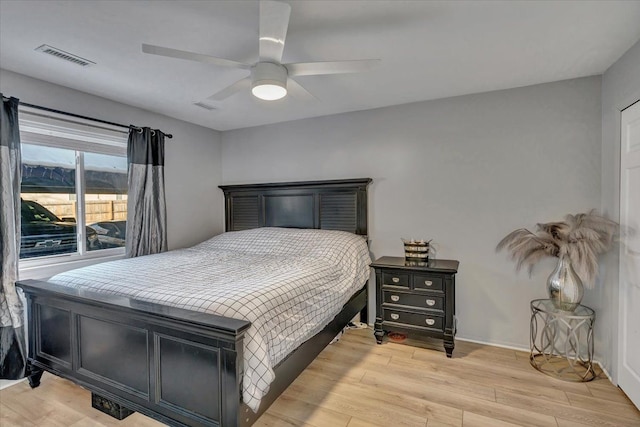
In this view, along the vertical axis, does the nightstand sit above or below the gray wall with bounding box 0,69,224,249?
below

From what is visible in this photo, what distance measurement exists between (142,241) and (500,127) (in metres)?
3.83

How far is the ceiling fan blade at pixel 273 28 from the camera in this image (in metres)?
1.42

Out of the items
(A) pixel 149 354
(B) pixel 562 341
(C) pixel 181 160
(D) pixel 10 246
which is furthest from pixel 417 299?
(D) pixel 10 246

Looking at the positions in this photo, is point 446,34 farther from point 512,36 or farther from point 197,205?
point 197,205

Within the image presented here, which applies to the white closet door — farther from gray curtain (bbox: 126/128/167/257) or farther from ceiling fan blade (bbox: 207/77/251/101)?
gray curtain (bbox: 126/128/167/257)

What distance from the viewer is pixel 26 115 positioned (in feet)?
8.36

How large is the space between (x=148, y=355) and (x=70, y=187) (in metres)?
2.16

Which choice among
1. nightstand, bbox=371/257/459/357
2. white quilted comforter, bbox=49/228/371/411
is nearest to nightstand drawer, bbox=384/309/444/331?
nightstand, bbox=371/257/459/357

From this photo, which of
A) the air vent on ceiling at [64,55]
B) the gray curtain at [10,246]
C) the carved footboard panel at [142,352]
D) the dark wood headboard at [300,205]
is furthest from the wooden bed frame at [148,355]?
the air vent on ceiling at [64,55]

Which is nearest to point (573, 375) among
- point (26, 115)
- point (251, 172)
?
point (251, 172)

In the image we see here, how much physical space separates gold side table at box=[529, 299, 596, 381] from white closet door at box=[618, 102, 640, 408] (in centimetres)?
21

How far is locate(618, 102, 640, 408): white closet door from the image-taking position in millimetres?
2090

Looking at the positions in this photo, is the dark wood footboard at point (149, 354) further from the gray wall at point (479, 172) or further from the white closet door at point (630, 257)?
the white closet door at point (630, 257)

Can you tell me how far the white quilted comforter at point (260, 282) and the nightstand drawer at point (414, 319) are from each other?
1.35 ft
